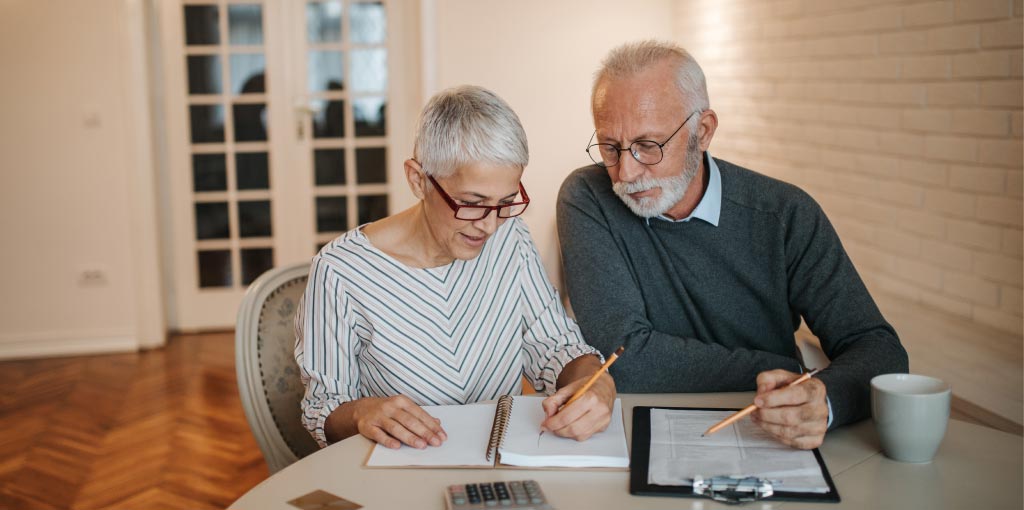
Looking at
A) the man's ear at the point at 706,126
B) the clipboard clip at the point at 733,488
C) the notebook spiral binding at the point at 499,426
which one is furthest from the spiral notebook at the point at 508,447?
the man's ear at the point at 706,126

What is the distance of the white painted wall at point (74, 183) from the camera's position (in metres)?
4.95

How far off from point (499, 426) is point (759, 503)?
0.43m

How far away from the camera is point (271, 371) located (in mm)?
2043

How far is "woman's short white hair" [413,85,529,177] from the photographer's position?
1699mm

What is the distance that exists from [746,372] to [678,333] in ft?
1.01

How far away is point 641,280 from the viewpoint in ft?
6.92

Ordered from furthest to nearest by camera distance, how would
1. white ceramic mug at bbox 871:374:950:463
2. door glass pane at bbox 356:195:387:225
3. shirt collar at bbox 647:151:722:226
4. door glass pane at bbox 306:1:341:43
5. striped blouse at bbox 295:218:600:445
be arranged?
1. door glass pane at bbox 356:195:387:225
2. door glass pane at bbox 306:1:341:43
3. shirt collar at bbox 647:151:722:226
4. striped blouse at bbox 295:218:600:445
5. white ceramic mug at bbox 871:374:950:463

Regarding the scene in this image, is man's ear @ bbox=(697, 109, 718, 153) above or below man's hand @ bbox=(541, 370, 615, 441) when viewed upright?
above

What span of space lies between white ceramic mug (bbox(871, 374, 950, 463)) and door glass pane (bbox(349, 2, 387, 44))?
14.8 ft

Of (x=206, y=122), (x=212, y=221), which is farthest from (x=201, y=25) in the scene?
(x=212, y=221)

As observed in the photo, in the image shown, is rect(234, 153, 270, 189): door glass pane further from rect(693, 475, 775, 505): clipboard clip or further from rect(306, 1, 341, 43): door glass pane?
rect(693, 475, 775, 505): clipboard clip

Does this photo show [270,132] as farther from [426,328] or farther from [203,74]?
[426,328]

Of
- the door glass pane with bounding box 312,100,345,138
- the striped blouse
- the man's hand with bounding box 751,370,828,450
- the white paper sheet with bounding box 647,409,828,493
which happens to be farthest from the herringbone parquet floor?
the man's hand with bounding box 751,370,828,450

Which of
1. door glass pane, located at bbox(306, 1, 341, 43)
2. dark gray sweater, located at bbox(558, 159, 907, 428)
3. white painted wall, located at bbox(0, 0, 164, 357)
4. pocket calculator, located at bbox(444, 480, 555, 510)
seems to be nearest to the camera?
pocket calculator, located at bbox(444, 480, 555, 510)
